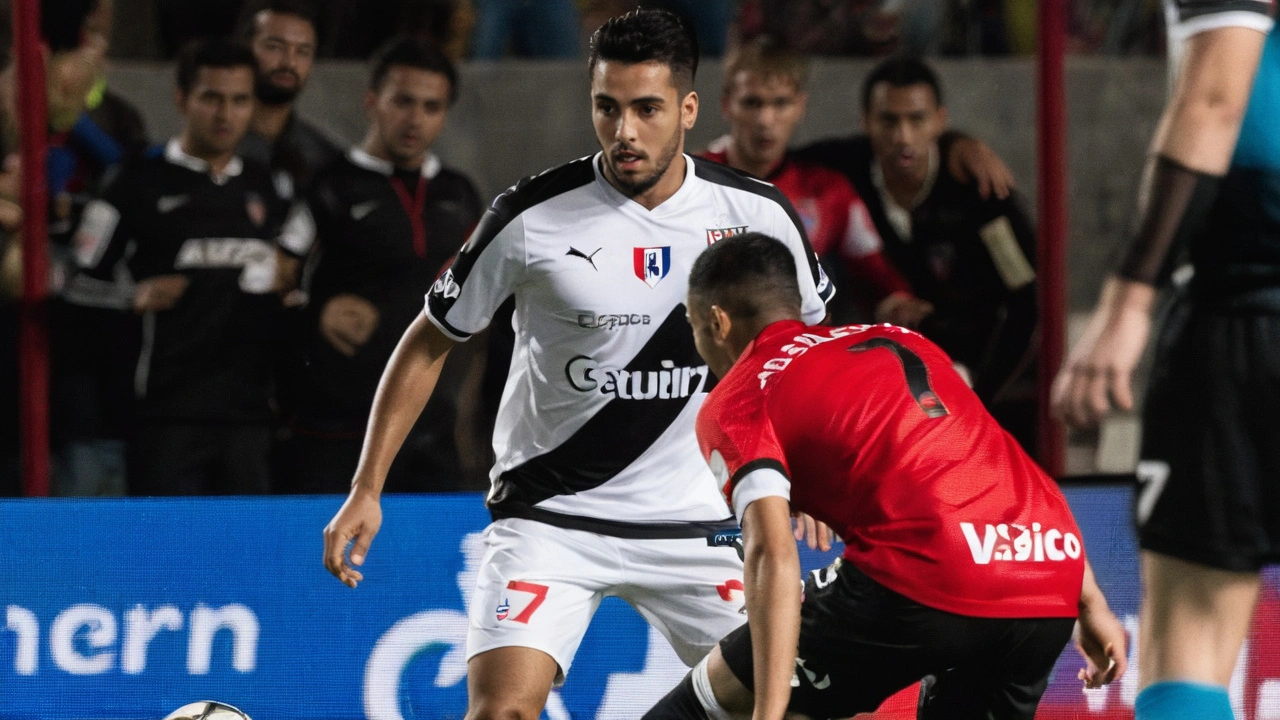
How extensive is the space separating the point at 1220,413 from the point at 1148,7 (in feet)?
17.8

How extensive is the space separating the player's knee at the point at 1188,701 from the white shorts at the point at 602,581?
134cm

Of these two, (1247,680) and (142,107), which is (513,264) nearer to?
(1247,680)

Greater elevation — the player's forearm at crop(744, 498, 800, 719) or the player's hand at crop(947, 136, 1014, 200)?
the player's hand at crop(947, 136, 1014, 200)

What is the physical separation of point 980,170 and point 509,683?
2880 mm

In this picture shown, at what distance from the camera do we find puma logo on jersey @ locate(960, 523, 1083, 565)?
2896 mm

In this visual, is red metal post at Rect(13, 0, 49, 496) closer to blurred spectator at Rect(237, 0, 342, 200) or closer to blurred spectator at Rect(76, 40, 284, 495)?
blurred spectator at Rect(76, 40, 284, 495)

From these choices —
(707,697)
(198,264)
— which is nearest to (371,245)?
(198,264)

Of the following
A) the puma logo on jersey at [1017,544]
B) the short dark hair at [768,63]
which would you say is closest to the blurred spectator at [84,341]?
the short dark hair at [768,63]

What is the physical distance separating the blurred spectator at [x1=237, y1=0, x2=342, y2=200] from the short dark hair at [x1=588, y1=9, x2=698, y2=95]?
87.3 inches

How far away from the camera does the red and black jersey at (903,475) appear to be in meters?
2.89

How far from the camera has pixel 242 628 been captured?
4.79 meters

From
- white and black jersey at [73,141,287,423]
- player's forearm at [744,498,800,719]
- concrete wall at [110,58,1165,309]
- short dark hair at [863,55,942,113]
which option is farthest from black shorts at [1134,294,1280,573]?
concrete wall at [110,58,1165,309]

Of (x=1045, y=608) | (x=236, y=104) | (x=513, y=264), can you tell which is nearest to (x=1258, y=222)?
(x=1045, y=608)

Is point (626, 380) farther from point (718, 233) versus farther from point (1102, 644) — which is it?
point (1102, 644)
